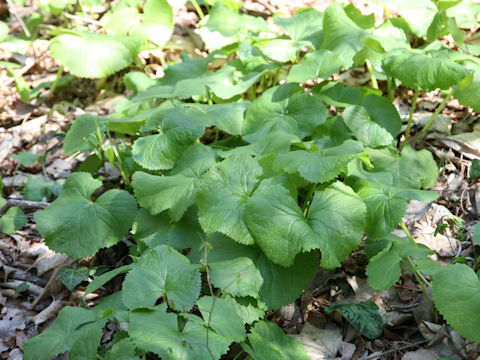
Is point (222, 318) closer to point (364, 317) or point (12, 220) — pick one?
point (364, 317)

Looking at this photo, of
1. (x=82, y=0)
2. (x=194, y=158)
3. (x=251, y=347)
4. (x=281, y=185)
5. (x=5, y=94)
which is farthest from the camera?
(x=82, y=0)

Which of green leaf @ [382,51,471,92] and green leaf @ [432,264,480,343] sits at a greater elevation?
green leaf @ [382,51,471,92]

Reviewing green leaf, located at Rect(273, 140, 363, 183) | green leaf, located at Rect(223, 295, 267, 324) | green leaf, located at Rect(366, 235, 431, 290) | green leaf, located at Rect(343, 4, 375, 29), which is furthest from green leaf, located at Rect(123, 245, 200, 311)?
green leaf, located at Rect(343, 4, 375, 29)

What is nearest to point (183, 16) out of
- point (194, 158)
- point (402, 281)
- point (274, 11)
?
point (274, 11)

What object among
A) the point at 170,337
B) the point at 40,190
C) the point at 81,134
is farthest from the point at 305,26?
the point at 170,337

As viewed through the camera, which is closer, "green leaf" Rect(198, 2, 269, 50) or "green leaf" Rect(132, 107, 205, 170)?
"green leaf" Rect(132, 107, 205, 170)

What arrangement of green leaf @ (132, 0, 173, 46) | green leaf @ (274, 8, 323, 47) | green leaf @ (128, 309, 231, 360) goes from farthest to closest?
green leaf @ (132, 0, 173, 46) < green leaf @ (274, 8, 323, 47) < green leaf @ (128, 309, 231, 360)

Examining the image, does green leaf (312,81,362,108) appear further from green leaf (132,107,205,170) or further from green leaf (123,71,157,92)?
green leaf (123,71,157,92)

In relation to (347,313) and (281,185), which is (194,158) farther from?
(347,313)
